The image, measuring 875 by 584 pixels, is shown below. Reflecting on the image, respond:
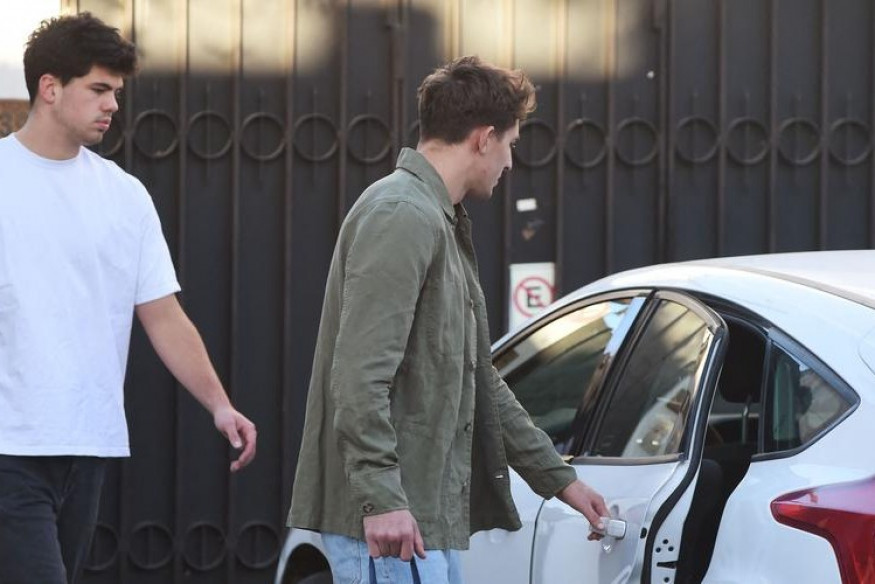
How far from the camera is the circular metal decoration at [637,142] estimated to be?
23.9 feet

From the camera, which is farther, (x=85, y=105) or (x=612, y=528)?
(x=85, y=105)

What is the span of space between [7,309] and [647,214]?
413 centimetres

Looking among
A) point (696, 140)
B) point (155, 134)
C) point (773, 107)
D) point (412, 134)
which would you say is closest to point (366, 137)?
point (412, 134)

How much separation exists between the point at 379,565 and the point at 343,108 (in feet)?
13.8

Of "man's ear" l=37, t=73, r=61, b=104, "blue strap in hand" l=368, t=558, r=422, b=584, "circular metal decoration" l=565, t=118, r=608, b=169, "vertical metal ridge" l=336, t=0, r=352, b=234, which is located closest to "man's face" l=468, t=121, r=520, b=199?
"blue strap in hand" l=368, t=558, r=422, b=584

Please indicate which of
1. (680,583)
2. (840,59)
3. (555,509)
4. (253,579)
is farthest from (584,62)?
(680,583)

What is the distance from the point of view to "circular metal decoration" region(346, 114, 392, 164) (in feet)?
23.5

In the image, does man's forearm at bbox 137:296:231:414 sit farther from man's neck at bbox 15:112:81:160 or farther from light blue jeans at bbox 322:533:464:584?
light blue jeans at bbox 322:533:464:584

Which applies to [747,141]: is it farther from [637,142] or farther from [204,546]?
[204,546]

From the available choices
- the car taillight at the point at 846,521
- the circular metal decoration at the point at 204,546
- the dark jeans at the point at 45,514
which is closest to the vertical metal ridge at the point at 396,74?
the circular metal decoration at the point at 204,546

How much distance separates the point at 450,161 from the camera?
3422 millimetres

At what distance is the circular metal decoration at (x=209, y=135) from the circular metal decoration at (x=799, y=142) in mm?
2434

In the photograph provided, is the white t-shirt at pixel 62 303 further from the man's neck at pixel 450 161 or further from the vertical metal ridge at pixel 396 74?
the vertical metal ridge at pixel 396 74

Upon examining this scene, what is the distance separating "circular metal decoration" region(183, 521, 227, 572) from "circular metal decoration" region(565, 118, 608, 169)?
88.2 inches
